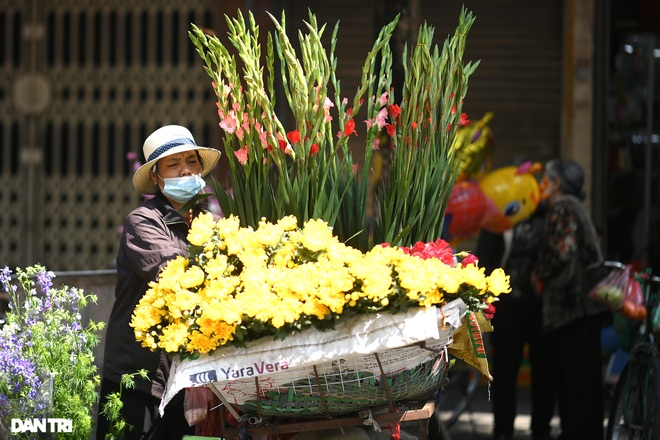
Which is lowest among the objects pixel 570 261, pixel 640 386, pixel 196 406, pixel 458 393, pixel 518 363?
pixel 458 393

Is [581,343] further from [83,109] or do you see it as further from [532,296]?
[83,109]

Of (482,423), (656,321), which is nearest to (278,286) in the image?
(656,321)

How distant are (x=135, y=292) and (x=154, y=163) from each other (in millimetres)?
493

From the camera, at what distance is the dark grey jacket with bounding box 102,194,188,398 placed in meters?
4.05

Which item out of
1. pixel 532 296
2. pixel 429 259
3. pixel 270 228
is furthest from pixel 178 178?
pixel 532 296

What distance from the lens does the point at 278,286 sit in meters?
3.20

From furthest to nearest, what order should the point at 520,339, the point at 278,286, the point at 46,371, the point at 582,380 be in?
1. the point at 520,339
2. the point at 582,380
3. the point at 46,371
4. the point at 278,286

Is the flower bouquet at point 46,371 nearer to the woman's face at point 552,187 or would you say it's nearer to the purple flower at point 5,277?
the purple flower at point 5,277

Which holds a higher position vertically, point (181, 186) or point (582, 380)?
point (181, 186)

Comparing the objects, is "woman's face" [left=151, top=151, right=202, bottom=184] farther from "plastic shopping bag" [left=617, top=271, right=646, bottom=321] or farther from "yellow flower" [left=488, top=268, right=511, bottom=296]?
"plastic shopping bag" [left=617, top=271, right=646, bottom=321]

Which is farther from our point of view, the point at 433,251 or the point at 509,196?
the point at 509,196

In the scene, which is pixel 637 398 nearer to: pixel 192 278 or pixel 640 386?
pixel 640 386

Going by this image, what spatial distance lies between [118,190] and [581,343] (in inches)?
175
